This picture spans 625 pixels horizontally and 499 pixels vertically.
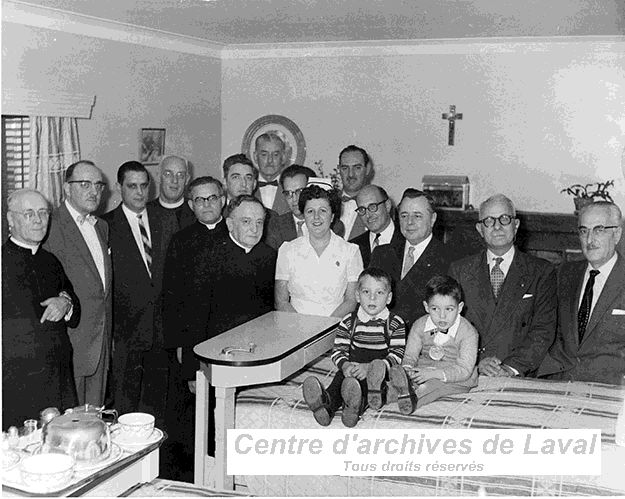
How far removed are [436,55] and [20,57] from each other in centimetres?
312

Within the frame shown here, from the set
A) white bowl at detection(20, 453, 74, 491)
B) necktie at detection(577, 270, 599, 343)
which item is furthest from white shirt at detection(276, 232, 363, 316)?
white bowl at detection(20, 453, 74, 491)

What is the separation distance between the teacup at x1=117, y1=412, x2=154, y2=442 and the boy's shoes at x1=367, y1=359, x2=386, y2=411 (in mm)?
1014

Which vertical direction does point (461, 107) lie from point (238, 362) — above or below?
above

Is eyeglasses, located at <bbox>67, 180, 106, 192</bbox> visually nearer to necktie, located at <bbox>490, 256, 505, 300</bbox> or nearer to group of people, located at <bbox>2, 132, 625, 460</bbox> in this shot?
group of people, located at <bbox>2, 132, 625, 460</bbox>

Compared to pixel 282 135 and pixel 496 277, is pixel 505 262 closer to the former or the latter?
pixel 496 277

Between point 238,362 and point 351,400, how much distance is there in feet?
1.44

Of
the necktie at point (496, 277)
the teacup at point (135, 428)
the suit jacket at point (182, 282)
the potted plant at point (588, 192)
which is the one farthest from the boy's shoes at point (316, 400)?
the potted plant at point (588, 192)

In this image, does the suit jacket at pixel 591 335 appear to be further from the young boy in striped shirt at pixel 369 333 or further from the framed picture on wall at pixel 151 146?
the framed picture on wall at pixel 151 146

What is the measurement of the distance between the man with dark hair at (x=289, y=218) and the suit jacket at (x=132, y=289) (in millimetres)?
600

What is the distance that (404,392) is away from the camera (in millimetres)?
2834

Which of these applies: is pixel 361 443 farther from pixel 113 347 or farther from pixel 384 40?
pixel 384 40

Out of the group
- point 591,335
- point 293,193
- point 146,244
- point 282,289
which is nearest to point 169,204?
point 146,244

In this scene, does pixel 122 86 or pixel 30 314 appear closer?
pixel 30 314

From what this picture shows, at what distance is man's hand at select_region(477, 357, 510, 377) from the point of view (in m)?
3.42
